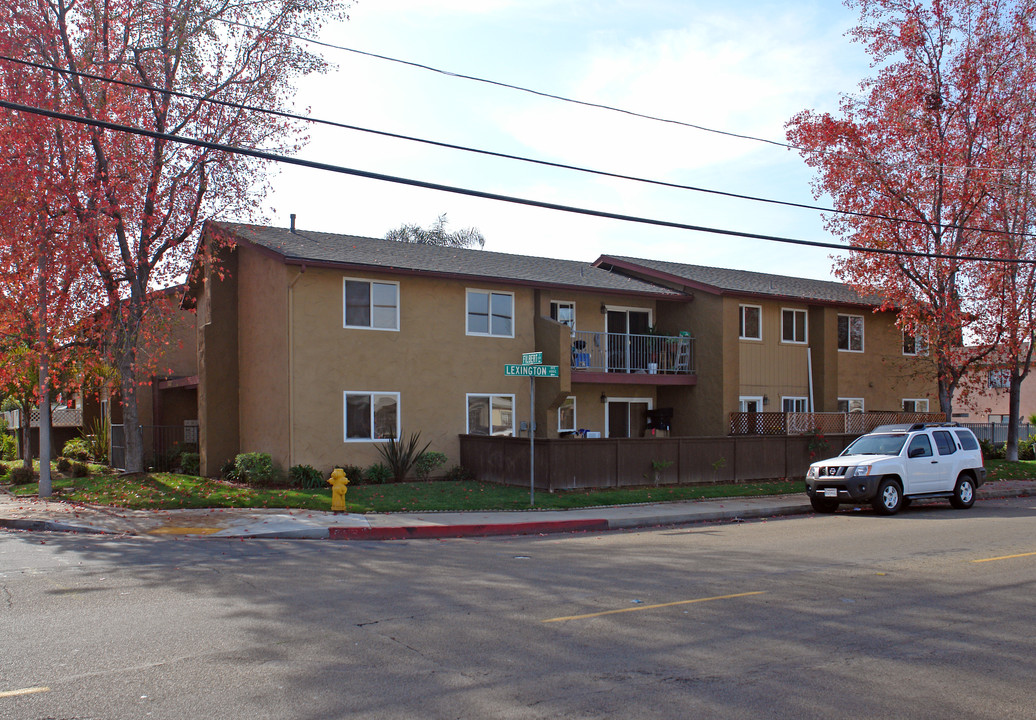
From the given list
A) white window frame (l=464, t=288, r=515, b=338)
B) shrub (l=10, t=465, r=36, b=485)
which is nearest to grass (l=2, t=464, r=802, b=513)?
shrub (l=10, t=465, r=36, b=485)

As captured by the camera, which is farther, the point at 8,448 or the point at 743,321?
the point at 8,448

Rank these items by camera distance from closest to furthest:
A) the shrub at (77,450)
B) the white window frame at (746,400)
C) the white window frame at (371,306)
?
the white window frame at (371,306) → the white window frame at (746,400) → the shrub at (77,450)

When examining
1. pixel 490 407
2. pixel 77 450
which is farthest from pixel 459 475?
pixel 77 450

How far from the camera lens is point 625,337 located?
25562mm

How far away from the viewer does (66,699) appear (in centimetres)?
541

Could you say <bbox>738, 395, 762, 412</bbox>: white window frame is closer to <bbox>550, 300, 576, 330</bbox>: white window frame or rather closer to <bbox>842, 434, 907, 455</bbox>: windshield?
<bbox>550, 300, 576, 330</bbox>: white window frame

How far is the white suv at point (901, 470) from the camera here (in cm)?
1730

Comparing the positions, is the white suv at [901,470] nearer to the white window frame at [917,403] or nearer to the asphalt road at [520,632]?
the asphalt road at [520,632]

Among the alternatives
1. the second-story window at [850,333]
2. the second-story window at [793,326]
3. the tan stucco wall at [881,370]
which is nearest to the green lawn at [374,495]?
the second-story window at [793,326]

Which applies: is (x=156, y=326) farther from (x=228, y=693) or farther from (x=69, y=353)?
(x=228, y=693)

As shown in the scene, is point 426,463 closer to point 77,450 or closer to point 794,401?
point 794,401

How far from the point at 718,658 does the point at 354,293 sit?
16178 millimetres

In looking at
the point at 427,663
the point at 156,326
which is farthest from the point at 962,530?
the point at 156,326

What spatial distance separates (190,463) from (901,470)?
18758 mm
